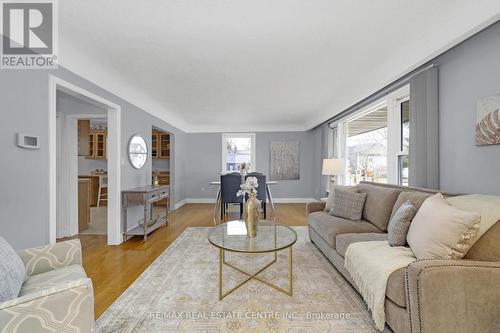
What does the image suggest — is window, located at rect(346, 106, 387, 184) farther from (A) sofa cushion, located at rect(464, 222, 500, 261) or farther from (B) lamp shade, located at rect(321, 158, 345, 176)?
(A) sofa cushion, located at rect(464, 222, 500, 261)

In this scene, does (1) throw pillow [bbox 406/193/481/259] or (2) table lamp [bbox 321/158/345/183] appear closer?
(1) throw pillow [bbox 406/193/481/259]

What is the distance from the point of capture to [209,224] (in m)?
4.39

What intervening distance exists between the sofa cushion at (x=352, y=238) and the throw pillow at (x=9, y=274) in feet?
7.42

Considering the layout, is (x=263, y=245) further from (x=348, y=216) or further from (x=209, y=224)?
(x=209, y=224)

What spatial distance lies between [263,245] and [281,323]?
0.56m

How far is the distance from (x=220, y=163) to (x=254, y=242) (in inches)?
193

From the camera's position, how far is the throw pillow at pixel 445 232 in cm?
136

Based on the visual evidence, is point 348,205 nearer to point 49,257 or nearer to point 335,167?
point 335,167

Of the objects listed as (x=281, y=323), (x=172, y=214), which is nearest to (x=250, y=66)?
(x=281, y=323)

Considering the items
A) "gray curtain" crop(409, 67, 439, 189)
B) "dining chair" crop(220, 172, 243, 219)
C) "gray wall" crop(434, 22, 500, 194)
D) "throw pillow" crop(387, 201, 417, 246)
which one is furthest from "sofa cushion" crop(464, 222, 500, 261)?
"dining chair" crop(220, 172, 243, 219)

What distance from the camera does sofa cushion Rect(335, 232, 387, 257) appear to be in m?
2.05

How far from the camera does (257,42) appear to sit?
2.30m

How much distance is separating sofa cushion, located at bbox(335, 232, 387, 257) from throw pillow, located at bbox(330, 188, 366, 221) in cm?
46

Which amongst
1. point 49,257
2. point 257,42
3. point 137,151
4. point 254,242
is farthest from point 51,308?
point 137,151
